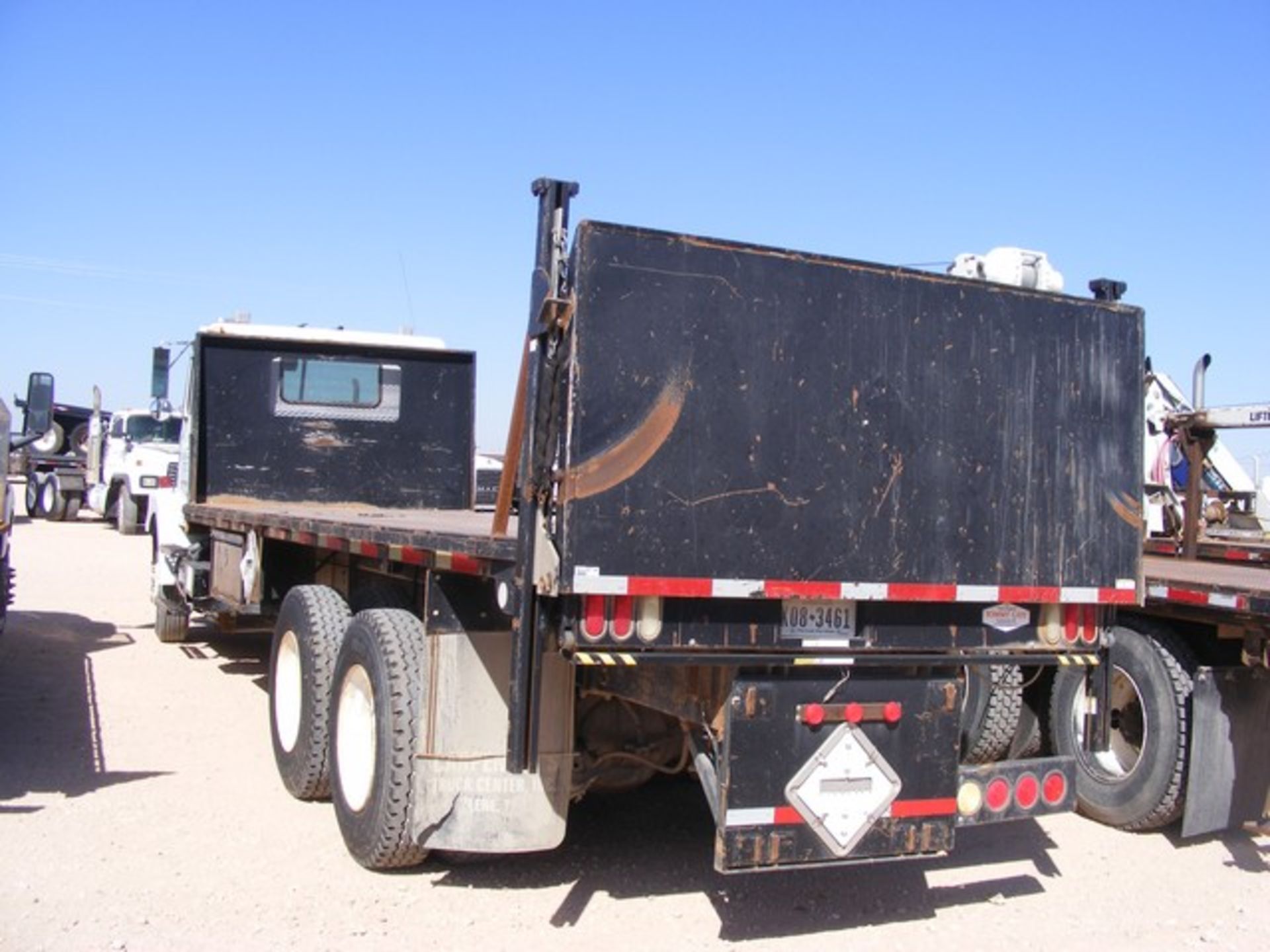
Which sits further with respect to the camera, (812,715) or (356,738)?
(356,738)

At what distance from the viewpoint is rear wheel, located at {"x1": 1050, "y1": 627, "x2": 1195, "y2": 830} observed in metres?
6.00

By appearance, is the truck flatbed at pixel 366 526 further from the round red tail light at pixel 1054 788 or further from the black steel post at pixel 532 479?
the round red tail light at pixel 1054 788

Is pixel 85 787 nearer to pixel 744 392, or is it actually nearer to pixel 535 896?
pixel 535 896

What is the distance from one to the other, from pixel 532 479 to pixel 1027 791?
7.75 ft

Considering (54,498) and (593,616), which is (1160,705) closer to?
(593,616)

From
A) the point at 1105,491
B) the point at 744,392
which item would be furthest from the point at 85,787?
the point at 1105,491

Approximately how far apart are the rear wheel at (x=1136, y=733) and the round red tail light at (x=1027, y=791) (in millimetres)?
1141

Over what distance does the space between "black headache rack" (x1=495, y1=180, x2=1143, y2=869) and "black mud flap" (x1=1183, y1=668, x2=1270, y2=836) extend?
140cm

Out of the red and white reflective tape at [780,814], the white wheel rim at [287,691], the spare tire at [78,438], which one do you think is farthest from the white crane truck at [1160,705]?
the spare tire at [78,438]

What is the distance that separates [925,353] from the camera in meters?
4.47

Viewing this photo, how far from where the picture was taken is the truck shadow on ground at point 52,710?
6.23 m

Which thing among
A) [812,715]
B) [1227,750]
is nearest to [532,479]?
[812,715]

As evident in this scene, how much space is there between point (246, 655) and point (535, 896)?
6421mm

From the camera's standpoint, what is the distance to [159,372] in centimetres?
1029
